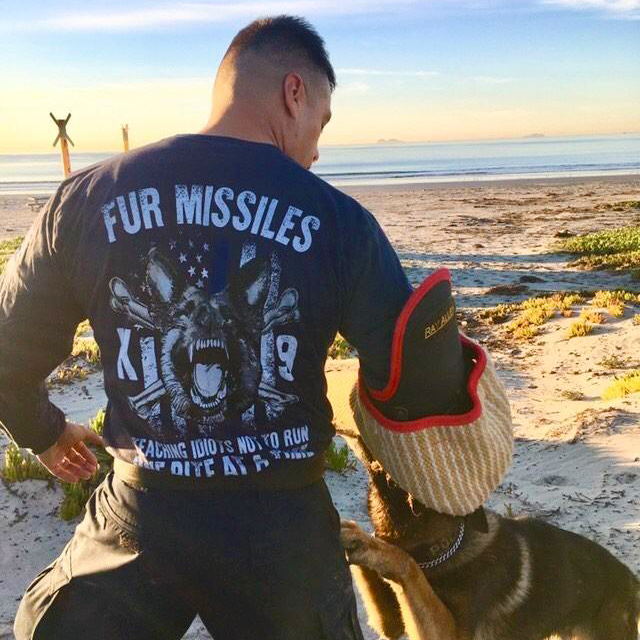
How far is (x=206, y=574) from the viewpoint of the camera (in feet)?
6.90

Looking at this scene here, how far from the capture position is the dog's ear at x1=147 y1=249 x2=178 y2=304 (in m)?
2.03

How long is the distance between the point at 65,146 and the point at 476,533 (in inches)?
674

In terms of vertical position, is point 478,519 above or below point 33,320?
below

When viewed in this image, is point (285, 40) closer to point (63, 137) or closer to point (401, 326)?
point (401, 326)

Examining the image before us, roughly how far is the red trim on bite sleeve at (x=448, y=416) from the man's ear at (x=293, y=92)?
0.70 metres

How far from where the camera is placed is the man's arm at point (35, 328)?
216 cm

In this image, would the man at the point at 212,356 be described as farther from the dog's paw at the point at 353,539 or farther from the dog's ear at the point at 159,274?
the dog's paw at the point at 353,539

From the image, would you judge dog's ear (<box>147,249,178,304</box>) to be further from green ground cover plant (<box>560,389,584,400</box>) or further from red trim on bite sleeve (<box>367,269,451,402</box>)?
green ground cover plant (<box>560,389,584,400</box>)

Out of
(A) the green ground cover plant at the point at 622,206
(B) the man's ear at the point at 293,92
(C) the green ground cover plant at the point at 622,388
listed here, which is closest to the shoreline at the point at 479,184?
(A) the green ground cover plant at the point at 622,206

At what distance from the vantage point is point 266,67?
2318 mm

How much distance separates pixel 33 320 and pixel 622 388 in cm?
703

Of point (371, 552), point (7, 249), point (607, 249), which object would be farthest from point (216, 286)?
point (7, 249)

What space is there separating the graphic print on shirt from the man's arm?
0.25 meters

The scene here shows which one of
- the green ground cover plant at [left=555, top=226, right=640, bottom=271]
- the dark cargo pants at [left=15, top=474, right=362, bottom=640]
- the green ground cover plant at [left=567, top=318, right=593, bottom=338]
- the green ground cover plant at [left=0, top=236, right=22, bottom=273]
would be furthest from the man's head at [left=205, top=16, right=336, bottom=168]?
the green ground cover plant at [left=0, top=236, right=22, bottom=273]
